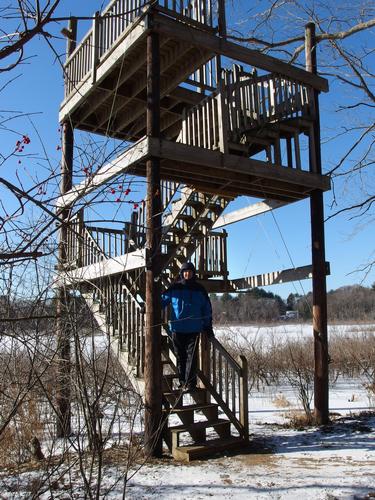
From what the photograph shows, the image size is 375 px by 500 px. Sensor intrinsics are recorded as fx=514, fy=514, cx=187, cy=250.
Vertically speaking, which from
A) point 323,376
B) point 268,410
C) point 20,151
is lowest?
point 268,410

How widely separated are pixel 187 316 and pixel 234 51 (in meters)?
4.24

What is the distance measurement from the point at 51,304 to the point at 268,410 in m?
7.77

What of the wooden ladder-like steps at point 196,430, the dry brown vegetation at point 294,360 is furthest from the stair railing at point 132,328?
the dry brown vegetation at point 294,360

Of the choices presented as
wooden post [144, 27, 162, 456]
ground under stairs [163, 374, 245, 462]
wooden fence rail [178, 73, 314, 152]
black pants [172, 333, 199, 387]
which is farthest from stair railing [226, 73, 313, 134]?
ground under stairs [163, 374, 245, 462]

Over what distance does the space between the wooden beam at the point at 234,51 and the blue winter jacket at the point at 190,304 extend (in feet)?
11.6

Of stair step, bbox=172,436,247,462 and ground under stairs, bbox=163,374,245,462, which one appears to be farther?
ground under stairs, bbox=163,374,245,462

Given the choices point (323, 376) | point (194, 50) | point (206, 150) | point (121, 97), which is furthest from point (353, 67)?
point (323, 376)

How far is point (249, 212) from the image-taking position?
10.8m

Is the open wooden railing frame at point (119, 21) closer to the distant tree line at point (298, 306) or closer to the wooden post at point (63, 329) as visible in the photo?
the wooden post at point (63, 329)

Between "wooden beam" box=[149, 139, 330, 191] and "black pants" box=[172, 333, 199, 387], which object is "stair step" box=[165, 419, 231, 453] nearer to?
"black pants" box=[172, 333, 199, 387]

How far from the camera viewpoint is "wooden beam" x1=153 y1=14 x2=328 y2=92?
24.7ft

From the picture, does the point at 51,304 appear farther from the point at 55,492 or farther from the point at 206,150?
the point at 206,150

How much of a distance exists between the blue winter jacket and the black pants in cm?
11

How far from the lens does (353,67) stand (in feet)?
30.1
